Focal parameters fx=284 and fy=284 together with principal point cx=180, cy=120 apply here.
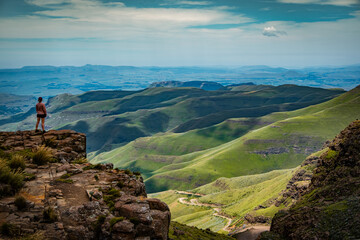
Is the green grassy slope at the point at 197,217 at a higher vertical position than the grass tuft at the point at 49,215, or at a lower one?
lower

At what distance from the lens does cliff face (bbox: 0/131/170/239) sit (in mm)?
17875

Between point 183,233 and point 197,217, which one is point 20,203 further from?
point 197,217

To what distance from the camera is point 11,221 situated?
56.3 feet

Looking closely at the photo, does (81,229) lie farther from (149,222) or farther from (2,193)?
(2,193)

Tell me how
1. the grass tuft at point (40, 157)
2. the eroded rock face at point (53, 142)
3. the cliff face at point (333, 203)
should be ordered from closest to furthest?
the grass tuft at point (40, 157)
the eroded rock face at point (53, 142)
the cliff face at point (333, 203)

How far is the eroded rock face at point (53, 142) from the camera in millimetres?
31694

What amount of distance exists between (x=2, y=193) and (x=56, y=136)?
16516 millimetres

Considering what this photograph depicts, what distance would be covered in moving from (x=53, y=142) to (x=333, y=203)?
150 ft

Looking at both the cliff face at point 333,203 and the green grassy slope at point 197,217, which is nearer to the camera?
the cliff face at point 333,203

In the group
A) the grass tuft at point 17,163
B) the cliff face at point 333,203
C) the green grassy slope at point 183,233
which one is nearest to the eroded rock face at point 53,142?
the grass tuft at point 17,163

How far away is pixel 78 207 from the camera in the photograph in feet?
65.5

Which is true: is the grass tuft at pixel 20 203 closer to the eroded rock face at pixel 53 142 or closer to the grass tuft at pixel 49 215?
the grass tuft at pixel 49 215

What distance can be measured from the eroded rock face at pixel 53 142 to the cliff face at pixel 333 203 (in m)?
35.0

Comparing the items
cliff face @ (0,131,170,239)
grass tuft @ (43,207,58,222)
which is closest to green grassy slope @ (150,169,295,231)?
cliff face @ (0,131,170,239)
